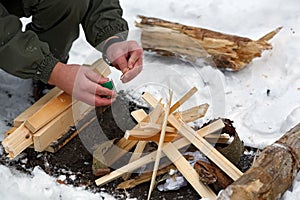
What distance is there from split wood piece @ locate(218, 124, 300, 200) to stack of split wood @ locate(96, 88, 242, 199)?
0.17 m

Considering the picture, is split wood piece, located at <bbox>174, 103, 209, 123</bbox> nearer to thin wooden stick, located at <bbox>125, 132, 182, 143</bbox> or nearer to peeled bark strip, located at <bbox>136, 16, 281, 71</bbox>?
thin wooden stick, located at <bbox>125, 132, 182, 143</bbox>

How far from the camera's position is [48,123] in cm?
209

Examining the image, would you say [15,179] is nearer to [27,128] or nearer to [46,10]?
[27,128]

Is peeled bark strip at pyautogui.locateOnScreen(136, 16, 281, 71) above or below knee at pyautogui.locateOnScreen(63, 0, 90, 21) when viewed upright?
below

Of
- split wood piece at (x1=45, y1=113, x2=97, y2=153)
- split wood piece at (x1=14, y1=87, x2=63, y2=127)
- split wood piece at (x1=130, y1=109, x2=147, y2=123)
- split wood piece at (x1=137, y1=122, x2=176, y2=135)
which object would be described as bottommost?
split wood piece at (x1=45, y1=113, x2=97, y2=153)

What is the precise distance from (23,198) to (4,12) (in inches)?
25.8

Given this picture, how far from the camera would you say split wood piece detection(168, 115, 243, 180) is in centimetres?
192

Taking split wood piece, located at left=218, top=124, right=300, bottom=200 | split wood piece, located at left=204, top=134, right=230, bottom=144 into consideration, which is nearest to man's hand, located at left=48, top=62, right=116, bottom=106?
split wood piece, located at left=204, top=134, right=230, bottom=144

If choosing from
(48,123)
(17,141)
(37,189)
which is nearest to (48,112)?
(48,123)

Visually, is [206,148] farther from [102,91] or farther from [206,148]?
[102,91]

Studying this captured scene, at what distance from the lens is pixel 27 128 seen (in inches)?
80.5

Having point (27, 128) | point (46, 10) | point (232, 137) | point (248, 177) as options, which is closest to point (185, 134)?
point (232, 137)

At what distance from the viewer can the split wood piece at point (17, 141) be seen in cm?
199

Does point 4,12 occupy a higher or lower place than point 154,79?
higher
